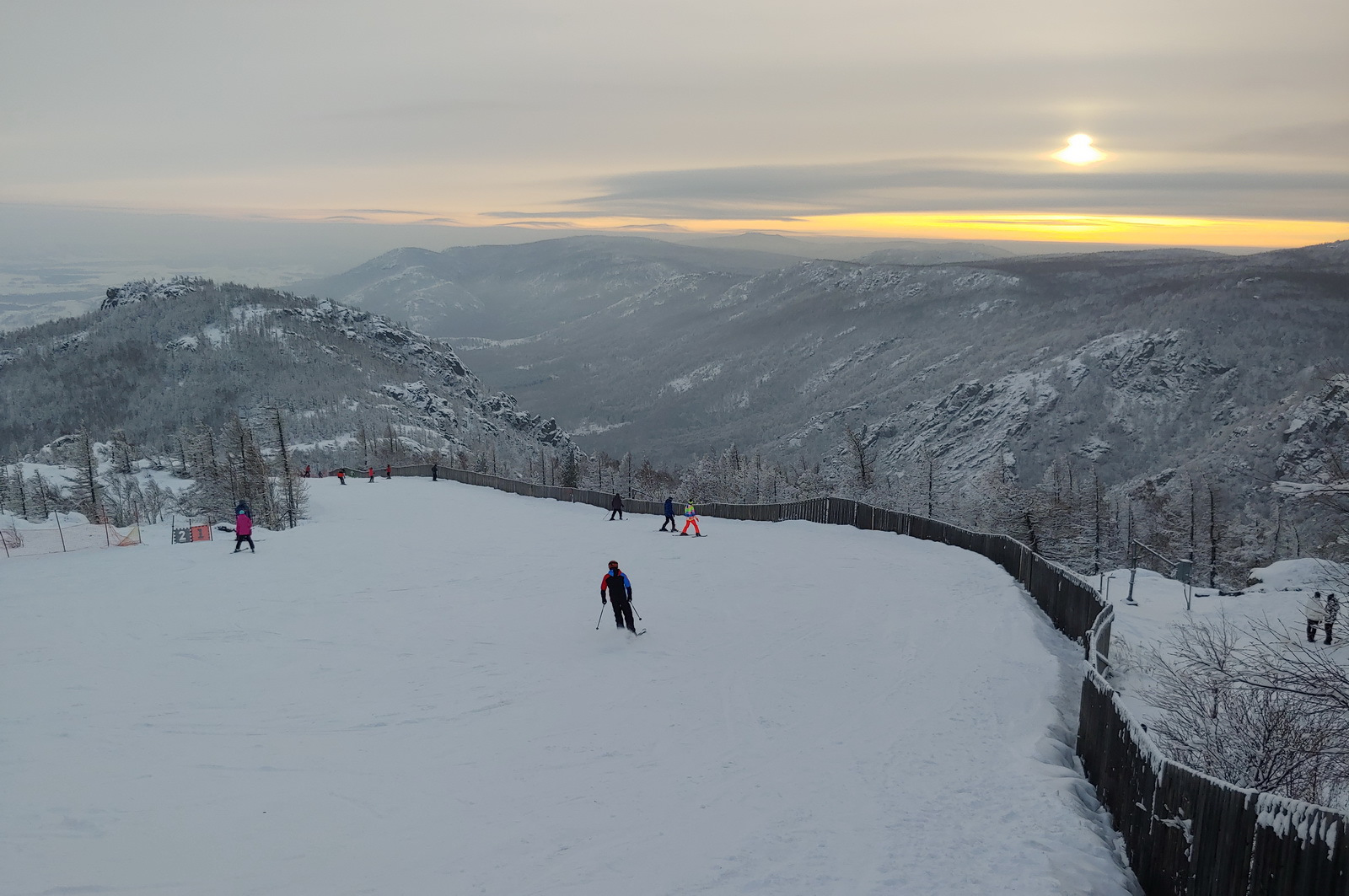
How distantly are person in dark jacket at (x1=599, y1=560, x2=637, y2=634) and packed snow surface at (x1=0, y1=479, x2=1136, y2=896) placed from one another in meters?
0.43

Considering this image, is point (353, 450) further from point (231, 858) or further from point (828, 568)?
point (231, 858)

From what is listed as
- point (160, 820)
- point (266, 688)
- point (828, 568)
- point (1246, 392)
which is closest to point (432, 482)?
point (828, 568)

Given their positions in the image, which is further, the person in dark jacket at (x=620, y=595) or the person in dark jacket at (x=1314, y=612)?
the person in dark jacket at (x=620, y=595)

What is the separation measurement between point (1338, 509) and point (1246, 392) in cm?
19686

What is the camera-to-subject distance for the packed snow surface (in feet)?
23.2

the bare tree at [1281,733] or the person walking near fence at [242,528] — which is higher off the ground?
the bare tree at [1281,733]

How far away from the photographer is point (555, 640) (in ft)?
49.2

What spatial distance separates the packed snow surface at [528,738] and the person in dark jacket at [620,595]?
435 millimetres

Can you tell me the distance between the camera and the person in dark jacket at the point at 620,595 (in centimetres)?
1472

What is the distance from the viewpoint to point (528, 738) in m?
10.3

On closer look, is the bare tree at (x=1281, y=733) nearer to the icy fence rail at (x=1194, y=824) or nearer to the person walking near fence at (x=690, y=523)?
the icy fence rail at (x=1194, y=824)

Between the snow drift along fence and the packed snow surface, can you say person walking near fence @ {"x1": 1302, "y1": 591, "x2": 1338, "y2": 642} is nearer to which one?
the packed snow surface

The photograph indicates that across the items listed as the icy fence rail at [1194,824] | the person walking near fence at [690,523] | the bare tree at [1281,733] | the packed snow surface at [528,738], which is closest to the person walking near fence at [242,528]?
the packed snow surface at [528,738]

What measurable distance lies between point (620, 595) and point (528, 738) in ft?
15.3
